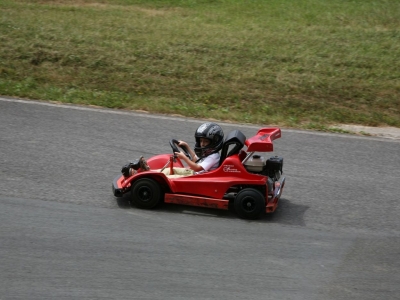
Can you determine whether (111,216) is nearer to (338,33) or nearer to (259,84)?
(259,84)

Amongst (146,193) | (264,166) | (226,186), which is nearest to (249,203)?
(226,186)

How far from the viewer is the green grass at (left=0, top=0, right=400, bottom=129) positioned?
38.4 ft

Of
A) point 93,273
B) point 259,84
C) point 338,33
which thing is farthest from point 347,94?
point 93,273

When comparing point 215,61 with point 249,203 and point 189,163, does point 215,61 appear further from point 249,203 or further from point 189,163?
point 249,203

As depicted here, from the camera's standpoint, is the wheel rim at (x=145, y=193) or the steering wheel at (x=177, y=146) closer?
the wheel rim at (x=145, y=193)

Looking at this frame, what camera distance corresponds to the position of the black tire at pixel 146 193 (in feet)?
23.9

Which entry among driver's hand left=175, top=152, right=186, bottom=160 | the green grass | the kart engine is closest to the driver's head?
driver's hand left=175, top=152, right=186, bottom=160

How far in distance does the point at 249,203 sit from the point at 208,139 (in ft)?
2.69

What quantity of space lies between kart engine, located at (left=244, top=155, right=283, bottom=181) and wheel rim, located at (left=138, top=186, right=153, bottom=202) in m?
1.02

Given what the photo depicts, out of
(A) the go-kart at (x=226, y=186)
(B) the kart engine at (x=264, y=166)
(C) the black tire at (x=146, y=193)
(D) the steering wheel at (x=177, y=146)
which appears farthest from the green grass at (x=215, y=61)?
(C) the black tire at (x=146, y=193)

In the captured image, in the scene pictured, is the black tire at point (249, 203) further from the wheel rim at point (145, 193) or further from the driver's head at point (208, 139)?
the wheel rim at point (145, 193)

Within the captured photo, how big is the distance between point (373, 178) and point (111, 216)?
11.1 ft

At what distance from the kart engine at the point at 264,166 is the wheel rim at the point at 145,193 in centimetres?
102

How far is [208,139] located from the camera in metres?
7.45
